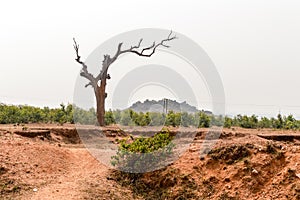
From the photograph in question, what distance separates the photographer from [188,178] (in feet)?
21.7

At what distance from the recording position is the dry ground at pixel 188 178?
5918mm

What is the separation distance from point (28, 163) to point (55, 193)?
82.0 inches

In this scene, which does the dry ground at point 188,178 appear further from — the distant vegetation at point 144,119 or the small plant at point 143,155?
the distant vegetation at point 144,119

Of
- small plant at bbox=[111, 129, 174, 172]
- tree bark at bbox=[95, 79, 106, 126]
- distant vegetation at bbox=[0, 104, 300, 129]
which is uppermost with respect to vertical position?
tree bark at bbox=[95, 79, 106, 126]

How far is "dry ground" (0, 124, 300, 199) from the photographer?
19.4 ft

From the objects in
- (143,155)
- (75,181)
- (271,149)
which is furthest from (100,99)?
(271,149)

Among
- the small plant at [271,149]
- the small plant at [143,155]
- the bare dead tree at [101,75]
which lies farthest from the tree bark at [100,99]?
the small plant at [271,149]

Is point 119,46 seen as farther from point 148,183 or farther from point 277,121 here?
point 148,183

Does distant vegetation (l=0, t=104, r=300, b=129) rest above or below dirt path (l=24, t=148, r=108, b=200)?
above

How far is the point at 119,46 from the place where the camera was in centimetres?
1638

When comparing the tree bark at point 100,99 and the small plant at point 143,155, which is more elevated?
the tree bark at point 100,99

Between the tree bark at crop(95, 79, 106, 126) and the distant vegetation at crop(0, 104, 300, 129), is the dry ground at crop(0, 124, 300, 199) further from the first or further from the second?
the distant vegetation at crop(0, 104, 300, 129)

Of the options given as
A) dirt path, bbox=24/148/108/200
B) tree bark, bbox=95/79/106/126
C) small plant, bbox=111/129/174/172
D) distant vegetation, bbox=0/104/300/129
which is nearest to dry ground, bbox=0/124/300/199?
dirt path, bbox=24/148/108/200

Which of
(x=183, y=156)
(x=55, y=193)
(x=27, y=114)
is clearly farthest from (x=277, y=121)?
(x=55, y=193)
